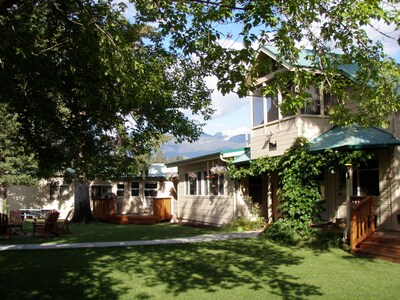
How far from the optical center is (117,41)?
684 cm

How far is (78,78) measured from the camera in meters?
8.38

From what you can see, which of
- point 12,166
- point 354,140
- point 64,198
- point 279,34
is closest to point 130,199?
point 64,198

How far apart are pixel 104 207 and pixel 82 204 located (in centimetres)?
250

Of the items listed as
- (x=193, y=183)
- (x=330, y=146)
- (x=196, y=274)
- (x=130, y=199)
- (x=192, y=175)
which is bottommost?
(x=196, y=274)

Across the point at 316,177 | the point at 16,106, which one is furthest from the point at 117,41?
the point at 316,177

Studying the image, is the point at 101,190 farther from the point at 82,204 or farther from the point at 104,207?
the point at 82,204

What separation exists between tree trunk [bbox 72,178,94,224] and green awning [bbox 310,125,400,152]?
49.8 feet

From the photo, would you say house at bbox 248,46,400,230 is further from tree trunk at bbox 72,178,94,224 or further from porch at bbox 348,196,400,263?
tree trunk at bbox 72,178,94,224

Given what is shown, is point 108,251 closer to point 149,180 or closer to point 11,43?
point 11,43

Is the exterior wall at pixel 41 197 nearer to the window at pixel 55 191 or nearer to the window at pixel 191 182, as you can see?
→ the window at pixel 55 191

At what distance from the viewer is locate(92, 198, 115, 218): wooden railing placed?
26.8m

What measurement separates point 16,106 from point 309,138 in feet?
30.6

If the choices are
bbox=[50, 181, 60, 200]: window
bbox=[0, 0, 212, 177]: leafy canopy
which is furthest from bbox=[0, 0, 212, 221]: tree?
bbox=[50, 181, 60, 200]: window

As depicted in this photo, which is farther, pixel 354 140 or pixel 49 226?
pixel 49 226
